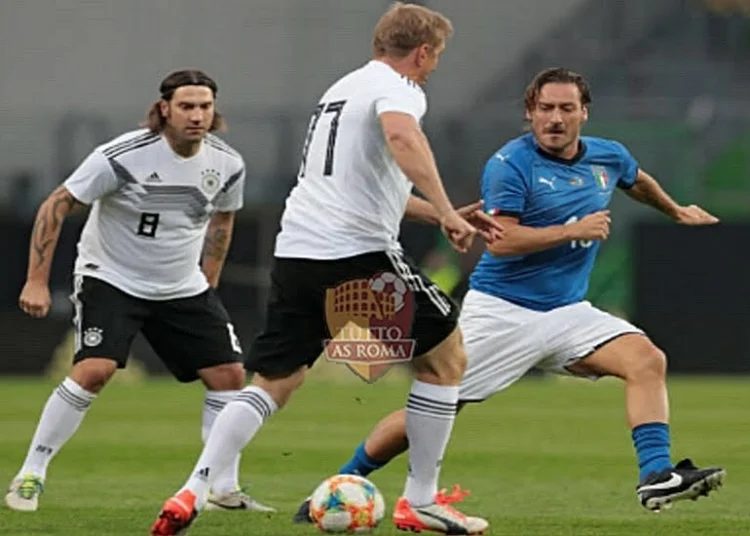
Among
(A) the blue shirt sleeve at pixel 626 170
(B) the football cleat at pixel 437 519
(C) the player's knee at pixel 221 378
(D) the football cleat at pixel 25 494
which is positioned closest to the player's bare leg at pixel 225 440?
(B) the football cleat at pixel 437 519

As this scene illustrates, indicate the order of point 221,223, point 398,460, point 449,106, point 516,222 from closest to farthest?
point 516,222 < point 221,223 < point 398,460 < point 449,106

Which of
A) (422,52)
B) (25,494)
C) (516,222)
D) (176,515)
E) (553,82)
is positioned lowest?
(25,494)

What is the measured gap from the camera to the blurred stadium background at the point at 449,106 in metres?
22.3

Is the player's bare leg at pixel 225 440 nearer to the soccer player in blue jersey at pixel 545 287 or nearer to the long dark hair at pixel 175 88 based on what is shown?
the soccer player in blue jersey at pixel 545 287

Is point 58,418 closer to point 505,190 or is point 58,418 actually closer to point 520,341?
point 520,341

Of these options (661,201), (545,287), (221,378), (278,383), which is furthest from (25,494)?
(661,201)

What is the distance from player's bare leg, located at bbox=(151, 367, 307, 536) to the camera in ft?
23.4

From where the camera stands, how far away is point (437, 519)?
773 cm

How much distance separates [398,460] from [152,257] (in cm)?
399

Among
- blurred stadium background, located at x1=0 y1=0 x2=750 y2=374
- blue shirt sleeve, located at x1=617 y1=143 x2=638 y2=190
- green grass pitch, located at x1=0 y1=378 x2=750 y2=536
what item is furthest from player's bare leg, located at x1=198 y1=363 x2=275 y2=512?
blurred stadium background, located at x1=0 y1=0 x2=750 y2=374

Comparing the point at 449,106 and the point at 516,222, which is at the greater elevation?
the point at 516,222

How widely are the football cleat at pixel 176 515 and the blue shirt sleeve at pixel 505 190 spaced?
2.03m

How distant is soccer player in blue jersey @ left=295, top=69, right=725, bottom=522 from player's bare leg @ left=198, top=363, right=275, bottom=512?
0.77 m

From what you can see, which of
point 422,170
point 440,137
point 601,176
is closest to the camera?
point 422,170
